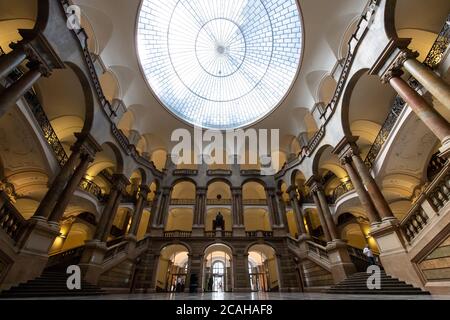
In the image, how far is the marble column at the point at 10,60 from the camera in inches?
219

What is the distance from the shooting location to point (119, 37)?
12711 mm

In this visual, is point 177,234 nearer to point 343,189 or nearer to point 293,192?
point 293,192

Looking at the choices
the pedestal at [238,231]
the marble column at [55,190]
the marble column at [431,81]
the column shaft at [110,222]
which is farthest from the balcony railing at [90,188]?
the marble column at [431,81]

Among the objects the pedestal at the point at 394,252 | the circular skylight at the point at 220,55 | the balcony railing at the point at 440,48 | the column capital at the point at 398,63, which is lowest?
the pedestal at the point at 394,252

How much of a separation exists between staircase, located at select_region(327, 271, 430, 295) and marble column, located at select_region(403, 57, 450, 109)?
4.92 metres

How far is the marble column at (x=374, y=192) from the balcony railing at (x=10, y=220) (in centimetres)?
1185

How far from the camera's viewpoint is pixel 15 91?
5.97m

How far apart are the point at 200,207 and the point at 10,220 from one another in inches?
457

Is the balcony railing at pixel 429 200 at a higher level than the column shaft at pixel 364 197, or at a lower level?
lower

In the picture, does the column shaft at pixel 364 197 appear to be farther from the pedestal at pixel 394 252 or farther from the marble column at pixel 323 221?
the marble column at pixel 323 221

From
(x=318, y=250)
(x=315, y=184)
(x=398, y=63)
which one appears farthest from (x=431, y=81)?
(x=318, y=250)

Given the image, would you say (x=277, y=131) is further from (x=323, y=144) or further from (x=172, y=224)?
(x=172, y=224)

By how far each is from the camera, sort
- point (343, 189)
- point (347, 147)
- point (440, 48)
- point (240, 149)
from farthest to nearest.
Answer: point (240, 149), point (343, 189), point (347, 147), point (440, 48)
